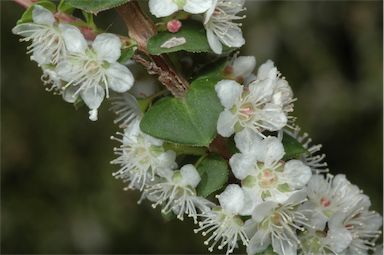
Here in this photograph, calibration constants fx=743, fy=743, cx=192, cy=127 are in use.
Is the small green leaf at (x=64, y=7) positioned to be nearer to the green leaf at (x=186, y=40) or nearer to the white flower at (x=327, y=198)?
the green leaf at (x=186, y=40)

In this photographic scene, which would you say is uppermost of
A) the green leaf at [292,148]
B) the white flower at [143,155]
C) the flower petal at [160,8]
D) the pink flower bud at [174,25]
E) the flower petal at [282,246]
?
the flower petal at [160,8]

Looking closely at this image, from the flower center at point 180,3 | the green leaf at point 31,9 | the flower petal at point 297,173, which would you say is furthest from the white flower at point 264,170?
the green leaf at point 31,9

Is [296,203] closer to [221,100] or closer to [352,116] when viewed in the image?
[221,100]

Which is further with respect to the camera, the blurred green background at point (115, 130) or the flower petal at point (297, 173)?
the blurred green background at point (115, 130)

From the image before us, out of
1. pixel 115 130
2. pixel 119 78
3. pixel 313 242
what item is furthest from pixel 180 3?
pixel 115 130

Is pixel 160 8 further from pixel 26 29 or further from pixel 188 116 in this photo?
pixel 26 29

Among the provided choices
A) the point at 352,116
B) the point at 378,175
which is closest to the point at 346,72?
the point at 352,116

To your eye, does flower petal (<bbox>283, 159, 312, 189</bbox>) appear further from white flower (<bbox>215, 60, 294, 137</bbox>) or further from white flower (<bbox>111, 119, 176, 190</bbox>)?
white flower (<bbox>111, 119, 176, 190</bbox>)
